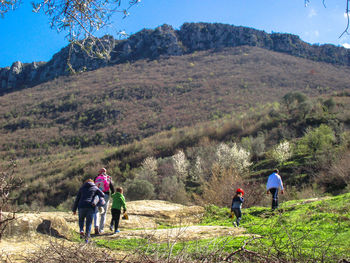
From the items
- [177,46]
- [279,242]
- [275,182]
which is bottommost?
[279,242]

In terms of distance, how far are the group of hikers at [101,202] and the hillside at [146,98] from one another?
43892 mm

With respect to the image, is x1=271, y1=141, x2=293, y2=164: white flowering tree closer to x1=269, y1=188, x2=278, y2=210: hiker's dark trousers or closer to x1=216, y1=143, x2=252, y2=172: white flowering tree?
x1=216, y1=143, x2=252, y2=172: white flowering tree

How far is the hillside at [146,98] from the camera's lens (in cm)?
5628

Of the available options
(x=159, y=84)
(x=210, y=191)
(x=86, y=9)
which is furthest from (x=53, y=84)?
(x=86, y=9)

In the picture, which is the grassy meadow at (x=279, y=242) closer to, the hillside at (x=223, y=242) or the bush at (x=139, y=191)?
the hillside at (x=223, y=242)

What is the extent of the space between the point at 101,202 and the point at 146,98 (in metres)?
64.7

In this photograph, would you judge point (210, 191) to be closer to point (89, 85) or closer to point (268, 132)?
point (268, 132)

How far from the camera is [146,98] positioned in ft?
235

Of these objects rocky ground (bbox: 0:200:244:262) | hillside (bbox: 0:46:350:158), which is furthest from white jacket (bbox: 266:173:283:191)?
hillside (bbox: 0:46:350:158)

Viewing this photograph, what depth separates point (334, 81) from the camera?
66.1m

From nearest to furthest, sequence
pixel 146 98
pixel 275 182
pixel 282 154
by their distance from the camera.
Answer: pixel 275 182
pixel 282 154
pixel 146 98

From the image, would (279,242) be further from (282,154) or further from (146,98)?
(146,98)

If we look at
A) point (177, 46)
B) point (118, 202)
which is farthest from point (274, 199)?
point (177, 46)

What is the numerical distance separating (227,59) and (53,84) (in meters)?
58.3
